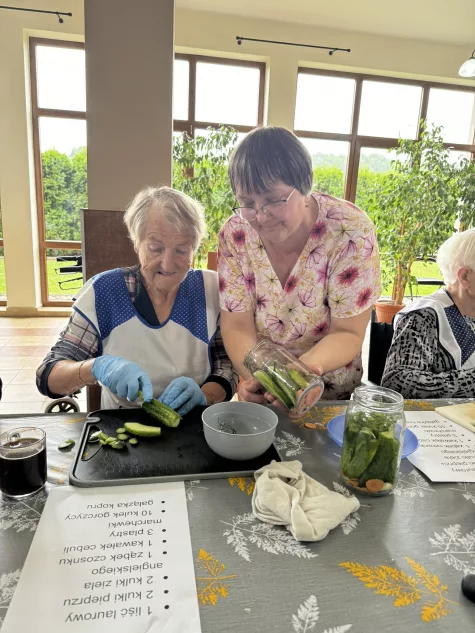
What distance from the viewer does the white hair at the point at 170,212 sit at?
140 cm

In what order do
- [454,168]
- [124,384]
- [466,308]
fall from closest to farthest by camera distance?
[124,384], [466,308], [454,168]

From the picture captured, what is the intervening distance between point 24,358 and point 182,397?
3499 millimetres

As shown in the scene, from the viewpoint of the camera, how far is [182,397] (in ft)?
3.94

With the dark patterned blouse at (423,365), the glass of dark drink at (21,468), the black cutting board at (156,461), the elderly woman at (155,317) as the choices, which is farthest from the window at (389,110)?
the glass of dark drink at (21,468)

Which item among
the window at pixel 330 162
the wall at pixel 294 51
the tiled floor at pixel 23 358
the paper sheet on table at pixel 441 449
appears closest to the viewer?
the paper sheet on table at pixel 441 449

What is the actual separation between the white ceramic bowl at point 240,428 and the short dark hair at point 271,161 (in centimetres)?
61

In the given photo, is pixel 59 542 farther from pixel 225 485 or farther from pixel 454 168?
pixel 454 168

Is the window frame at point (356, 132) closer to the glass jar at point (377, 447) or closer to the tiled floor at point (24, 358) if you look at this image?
the tiled floor at point (24, 358)

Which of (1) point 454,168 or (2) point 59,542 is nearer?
(2) point 59,542

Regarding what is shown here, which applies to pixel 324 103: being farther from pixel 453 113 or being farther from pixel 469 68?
pixel 453 113

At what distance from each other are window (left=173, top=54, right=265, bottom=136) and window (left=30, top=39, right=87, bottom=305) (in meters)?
1.20

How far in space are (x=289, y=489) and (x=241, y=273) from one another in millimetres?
800

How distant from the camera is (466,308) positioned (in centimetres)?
171

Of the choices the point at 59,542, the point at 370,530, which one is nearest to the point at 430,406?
the point at 370,530
